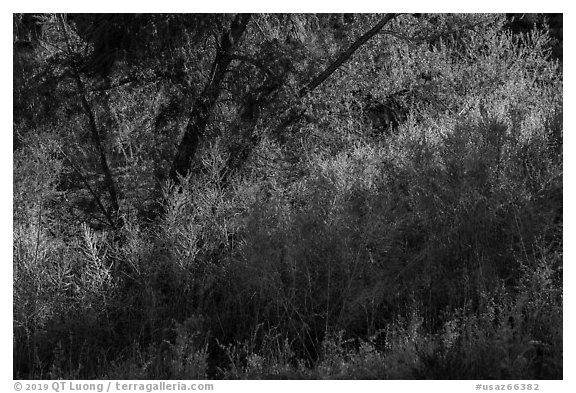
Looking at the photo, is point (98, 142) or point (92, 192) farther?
point (98, 142)

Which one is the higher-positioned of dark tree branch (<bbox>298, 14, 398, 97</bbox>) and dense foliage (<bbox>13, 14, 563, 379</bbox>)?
dark tree branch (<bbox>298, 14, 398, 97</bbox>)

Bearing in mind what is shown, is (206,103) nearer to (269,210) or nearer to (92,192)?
(92,192)

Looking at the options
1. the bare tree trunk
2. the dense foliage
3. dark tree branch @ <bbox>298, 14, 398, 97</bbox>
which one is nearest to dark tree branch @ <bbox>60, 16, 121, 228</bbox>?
the dense foliage

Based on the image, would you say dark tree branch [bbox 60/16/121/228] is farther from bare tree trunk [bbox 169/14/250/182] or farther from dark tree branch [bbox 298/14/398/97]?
dark tree branch [bbox 298/14/398/97]

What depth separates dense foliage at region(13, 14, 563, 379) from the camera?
4277 mm

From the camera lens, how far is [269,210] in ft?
17.4

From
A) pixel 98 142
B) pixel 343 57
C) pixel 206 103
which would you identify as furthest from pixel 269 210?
pixel 98 142

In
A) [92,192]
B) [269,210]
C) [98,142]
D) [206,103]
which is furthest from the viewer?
[98,142]

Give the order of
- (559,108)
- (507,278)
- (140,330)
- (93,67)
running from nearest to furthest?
(507,278) < (140,330) < (559,108) < (93,67)

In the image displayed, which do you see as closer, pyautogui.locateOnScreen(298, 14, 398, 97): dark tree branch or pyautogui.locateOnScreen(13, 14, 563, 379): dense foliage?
pyautogui.locateOnScreen(13, 14, 563, 379): dense foliage

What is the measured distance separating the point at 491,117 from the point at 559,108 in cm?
53
